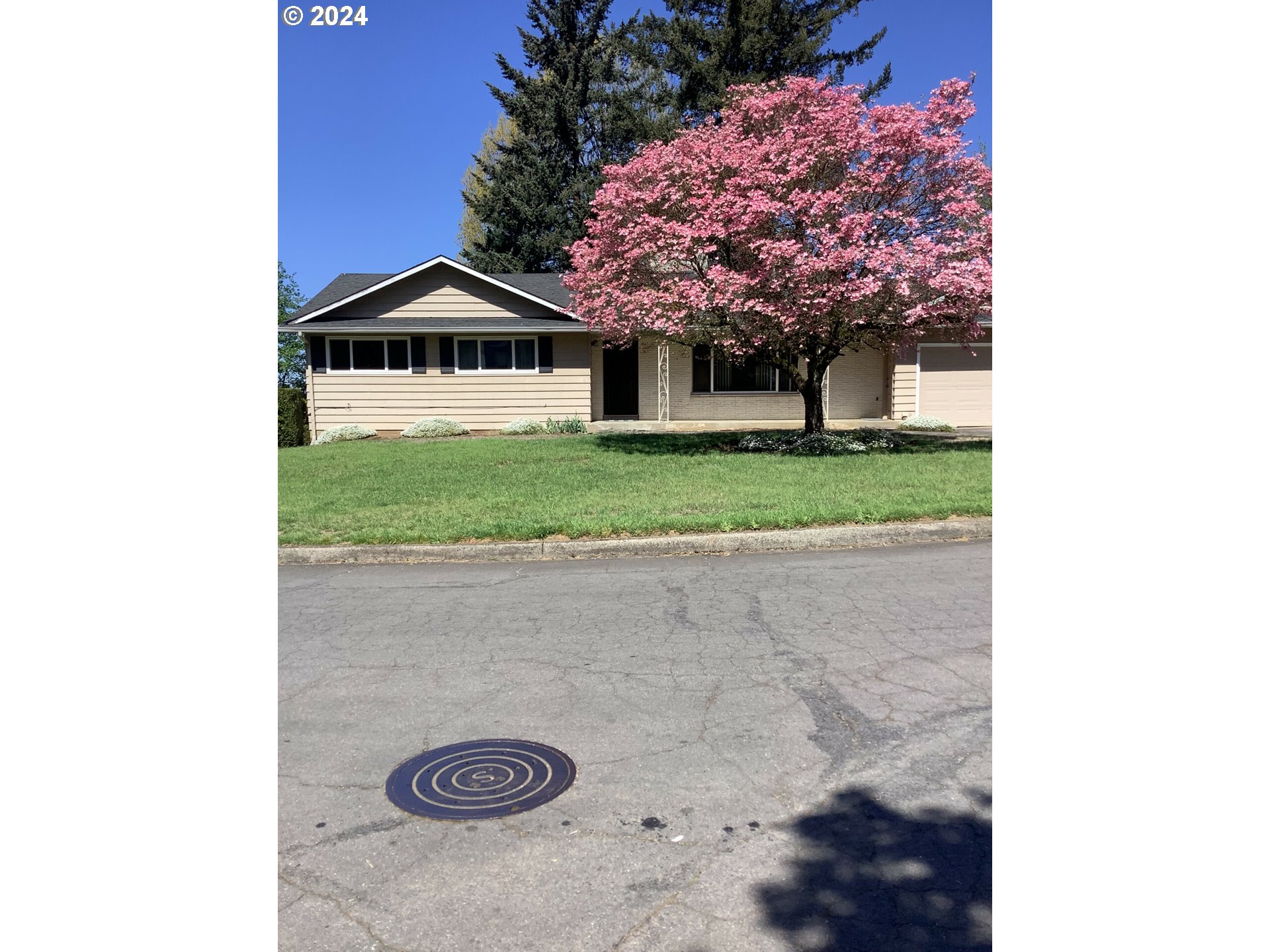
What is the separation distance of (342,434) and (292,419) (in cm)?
122

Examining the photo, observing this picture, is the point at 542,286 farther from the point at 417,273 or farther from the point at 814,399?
the point at 814,399

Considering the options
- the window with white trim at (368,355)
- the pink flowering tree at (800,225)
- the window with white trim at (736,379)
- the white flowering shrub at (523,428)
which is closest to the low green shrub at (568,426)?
the white flowering shrub at (523,428)

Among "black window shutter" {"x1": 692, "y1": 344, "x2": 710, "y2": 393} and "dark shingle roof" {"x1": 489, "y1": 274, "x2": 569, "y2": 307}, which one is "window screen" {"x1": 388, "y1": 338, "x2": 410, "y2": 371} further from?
"black window shutter" {"x1": 692, "y1": 344, "x2": 710, "y2": 393}

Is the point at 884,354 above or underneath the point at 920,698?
above

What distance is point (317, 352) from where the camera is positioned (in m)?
20.6

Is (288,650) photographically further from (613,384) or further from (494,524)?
(613,384)

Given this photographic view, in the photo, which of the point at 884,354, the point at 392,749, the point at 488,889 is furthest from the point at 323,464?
the point at 884,354

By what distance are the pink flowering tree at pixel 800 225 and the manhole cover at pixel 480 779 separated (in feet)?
36.4

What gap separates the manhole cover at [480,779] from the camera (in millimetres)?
2895

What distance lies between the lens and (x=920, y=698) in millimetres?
3811

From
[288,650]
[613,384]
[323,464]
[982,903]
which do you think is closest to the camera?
[982,903]

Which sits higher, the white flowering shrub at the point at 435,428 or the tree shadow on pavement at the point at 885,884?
the white flowering shrub at the point at 435,428

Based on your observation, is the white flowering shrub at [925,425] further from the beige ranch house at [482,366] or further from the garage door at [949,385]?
the beige ranch house at [482,366]

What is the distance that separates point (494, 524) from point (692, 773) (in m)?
5.10
